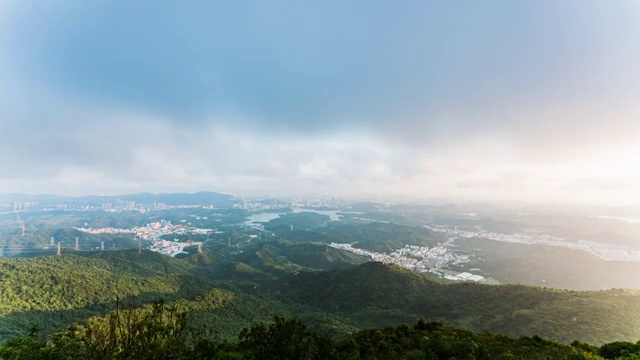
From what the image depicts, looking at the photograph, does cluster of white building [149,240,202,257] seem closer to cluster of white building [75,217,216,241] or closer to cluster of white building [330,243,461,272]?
cluster of white building [75,217,216,241]

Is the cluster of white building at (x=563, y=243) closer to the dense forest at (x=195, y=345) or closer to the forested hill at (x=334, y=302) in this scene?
the forested hill at (x=334, y=302)

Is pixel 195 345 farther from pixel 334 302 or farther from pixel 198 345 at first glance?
pixel 334 302

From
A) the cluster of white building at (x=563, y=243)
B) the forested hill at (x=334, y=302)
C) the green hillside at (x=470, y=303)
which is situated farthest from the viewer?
the cluster of white building at (x=563, y=243)

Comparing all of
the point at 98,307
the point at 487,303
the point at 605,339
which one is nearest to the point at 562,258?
the point at 487,303

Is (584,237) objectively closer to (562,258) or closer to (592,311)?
(562,258)

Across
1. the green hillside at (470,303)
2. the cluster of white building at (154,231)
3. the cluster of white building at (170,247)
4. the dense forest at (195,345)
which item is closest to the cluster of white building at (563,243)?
the green hillside at (470,303)

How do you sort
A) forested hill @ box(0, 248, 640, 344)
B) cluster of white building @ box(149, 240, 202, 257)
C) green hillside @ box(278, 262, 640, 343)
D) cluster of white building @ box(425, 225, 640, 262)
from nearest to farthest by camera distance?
green hillside @ box(278, 262, 640, 343) → forested hill @ box(0, 248, 640, 344) → cluster of white building @ box(425, 225, 640, 262) → cluster of white building @ box(149, 240, 202, 257)

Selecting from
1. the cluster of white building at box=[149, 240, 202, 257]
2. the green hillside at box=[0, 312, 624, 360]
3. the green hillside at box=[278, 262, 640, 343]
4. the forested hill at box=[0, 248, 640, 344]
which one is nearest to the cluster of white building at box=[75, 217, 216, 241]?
the cluster of white building at box=[149, 240, 202, 257]

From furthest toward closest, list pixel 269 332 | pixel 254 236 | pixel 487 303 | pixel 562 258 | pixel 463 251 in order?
pixel 254 236, pixel 463 251, pixel 562 258, pixel 487 303, pixel 269 332
